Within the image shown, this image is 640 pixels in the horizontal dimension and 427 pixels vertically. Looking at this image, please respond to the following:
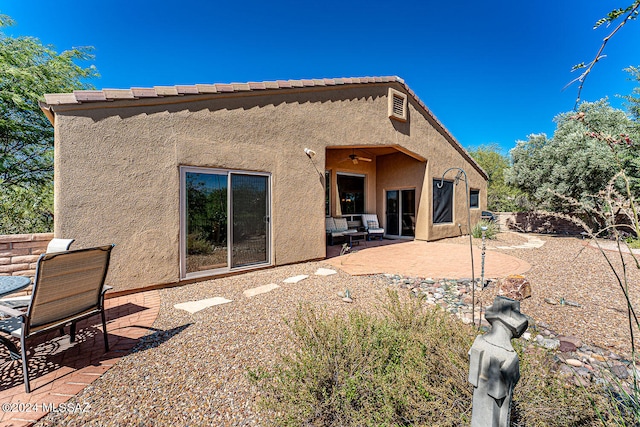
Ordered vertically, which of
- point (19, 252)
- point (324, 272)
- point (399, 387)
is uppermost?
point (19, 252)

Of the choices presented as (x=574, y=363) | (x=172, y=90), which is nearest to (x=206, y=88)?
(x=172, y=90)

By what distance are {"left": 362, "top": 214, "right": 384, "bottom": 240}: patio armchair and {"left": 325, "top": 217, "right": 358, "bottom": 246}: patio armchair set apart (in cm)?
136

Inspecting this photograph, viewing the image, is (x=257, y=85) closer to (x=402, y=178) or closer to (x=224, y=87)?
(x=224, y=87)

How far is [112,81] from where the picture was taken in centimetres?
1512

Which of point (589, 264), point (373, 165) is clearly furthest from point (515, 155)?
point (589, 264)

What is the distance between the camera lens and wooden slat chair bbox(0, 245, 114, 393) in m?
2.52

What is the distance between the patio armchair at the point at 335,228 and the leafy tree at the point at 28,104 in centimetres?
961

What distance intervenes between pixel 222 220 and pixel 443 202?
9.83m

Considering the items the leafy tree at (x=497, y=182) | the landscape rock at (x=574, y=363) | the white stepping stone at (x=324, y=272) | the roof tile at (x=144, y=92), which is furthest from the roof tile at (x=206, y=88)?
the leafy tree at (x=497, y=182)

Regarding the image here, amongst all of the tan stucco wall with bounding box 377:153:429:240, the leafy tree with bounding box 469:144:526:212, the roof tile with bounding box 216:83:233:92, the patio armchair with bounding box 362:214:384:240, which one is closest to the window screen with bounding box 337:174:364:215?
the patio armchair with bounding box 362:214:384:240

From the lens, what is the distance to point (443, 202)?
1204 cm

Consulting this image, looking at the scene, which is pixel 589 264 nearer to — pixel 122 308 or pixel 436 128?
pixel 436 128

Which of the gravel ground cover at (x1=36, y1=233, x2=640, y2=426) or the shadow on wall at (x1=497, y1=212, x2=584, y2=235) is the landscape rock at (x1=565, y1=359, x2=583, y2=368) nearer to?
the gravel ground cover at (x1=36, y1=233, x2=640, y2=426)

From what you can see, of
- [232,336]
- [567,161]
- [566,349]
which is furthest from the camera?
[567,161]
